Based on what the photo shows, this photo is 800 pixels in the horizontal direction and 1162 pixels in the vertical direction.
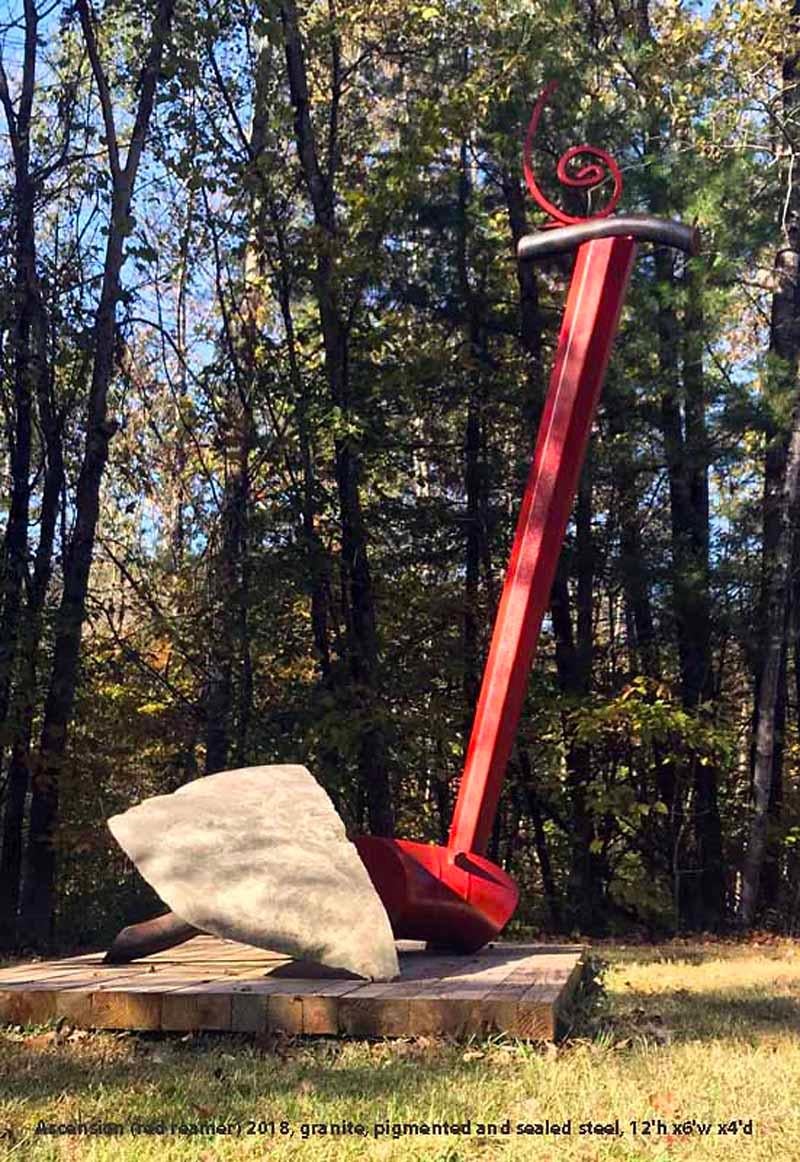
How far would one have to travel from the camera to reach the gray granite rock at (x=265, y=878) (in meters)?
4.06

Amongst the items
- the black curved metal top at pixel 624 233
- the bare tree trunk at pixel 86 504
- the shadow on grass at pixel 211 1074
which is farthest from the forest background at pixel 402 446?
the shadow on grass at pixel 211 1074

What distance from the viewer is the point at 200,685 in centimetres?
1137

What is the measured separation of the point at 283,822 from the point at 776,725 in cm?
897

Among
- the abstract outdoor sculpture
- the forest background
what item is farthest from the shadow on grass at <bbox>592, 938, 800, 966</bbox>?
the abstract outdoor sculpture

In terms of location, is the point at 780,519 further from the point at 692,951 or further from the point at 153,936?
the point at 153,936

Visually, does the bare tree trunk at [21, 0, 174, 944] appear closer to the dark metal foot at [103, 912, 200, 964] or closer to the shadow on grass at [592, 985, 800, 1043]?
the dark metal foot at [103, 912, 200, 964]

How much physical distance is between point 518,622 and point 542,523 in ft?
1.62

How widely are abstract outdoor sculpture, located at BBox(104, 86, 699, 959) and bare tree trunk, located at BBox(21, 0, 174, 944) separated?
15.2 ft

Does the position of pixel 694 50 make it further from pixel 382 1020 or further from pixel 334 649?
pixel 382 1020

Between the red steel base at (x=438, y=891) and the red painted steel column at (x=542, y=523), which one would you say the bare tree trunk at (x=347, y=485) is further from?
the red steel base at (x=438, y=891)

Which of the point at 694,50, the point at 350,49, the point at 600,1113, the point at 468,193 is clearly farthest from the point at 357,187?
the point at 600,1113

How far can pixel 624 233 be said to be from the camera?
5.64 meters

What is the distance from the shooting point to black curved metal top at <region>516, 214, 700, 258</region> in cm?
559

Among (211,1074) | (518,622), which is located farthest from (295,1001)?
(518,622)
